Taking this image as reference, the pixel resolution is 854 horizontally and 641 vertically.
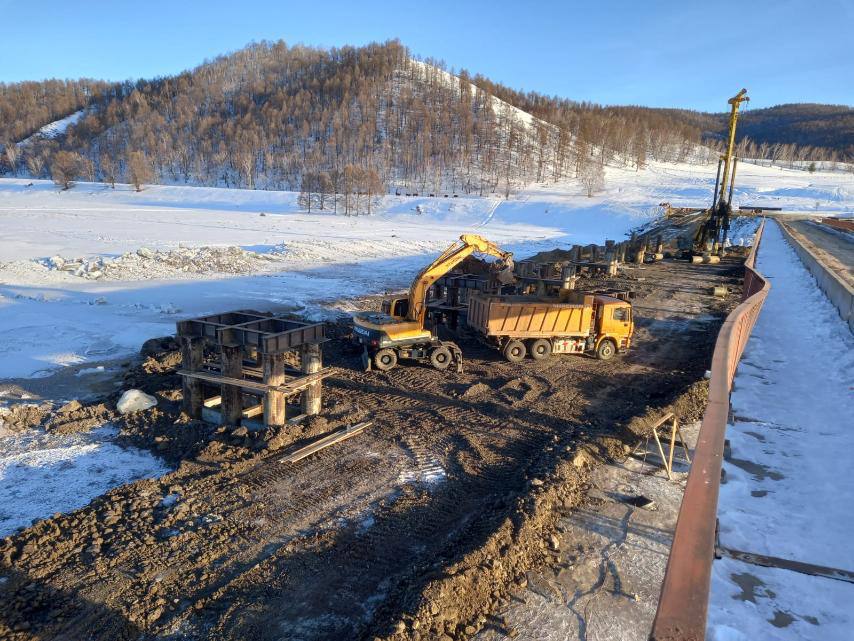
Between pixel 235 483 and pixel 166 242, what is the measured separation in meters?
31.4

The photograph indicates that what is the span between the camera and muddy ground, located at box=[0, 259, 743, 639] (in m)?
5.43

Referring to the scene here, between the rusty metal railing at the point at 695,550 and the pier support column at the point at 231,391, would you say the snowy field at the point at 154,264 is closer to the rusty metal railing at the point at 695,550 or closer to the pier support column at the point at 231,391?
the pier support column at the point at 231,391

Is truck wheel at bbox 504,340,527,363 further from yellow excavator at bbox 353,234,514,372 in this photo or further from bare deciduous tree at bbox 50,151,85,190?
bare deciduous tree at bbox 50,151,85,190

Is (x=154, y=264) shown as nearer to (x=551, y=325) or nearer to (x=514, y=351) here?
(x=514, y=351)

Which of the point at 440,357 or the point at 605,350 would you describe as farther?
the point at 605,350

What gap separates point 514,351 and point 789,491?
25.6ft

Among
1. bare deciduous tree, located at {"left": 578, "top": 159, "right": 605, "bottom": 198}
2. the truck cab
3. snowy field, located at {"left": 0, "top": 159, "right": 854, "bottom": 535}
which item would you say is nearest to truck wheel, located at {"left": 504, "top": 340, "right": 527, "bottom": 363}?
the truck cab

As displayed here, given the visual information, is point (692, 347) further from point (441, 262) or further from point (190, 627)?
point (190, 627)

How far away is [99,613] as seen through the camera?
539 centimetres

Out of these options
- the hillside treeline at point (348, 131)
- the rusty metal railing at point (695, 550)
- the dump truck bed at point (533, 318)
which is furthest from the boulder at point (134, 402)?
the hillside treeline at point (348, 131)

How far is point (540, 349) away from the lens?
14.9m

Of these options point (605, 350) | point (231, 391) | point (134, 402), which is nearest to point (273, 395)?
point (231, 391)

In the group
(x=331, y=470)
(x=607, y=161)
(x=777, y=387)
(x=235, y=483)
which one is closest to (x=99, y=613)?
(x=235, y=483)

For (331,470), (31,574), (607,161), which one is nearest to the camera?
(31,574)
